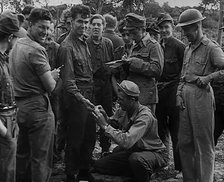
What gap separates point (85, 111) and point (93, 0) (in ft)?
46.2

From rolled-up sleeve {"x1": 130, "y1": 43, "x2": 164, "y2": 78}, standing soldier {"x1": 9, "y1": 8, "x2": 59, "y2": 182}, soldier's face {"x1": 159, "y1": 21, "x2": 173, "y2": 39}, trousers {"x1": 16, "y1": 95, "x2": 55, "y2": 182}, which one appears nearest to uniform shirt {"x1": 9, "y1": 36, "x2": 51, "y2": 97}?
standing soldier {"x1": 9, "y1": 8, "x2": 59, "y2": 182}

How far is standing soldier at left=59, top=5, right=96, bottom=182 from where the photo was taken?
521 cm

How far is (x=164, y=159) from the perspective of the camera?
486 centimetres

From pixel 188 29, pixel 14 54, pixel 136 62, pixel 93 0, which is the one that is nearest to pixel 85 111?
pixel 136 62

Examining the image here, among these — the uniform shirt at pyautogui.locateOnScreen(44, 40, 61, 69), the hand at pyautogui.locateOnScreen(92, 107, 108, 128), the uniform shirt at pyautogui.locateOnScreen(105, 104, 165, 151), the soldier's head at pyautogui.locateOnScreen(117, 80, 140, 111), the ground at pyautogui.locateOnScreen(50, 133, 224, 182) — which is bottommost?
the ground at pyautogui.locateOnScreen(50, 133, 224, 182)

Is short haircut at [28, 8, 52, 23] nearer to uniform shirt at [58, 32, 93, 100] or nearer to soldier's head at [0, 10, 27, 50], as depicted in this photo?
soldier's head at [0, 10, 27, 50]

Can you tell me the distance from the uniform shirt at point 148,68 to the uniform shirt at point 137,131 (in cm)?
55

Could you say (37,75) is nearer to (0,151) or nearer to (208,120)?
(0,151)

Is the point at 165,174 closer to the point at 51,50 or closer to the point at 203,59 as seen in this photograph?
the point at 203,59

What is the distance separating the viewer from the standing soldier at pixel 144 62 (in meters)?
5.34

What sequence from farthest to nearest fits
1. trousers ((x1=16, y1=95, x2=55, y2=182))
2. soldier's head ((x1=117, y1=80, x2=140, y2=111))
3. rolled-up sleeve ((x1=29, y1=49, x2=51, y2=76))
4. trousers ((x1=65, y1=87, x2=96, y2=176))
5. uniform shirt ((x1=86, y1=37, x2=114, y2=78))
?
1. uniform shirt ((x1=86, y1=37, x2=114, y2=78))
2. trousers ((x1=65, y1=87, x2=96, y2=176))
3. soldier's head ((x1=117, y1=80, x2=140, y2=111))
4. trousers ((x1=16, y1=95, x2=55, y2=182))
5. rolled-up sleeve ((x1=29, y1=49, x2=51, y2=76))

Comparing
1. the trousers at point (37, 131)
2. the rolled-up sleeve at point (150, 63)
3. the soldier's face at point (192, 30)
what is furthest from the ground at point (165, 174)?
the soldier's face at point (192, 30)

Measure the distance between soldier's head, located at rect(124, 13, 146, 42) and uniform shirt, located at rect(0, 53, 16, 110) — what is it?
2.11 metres

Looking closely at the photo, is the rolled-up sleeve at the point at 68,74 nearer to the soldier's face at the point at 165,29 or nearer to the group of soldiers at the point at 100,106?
the group of soldiers at the point at 100,106
